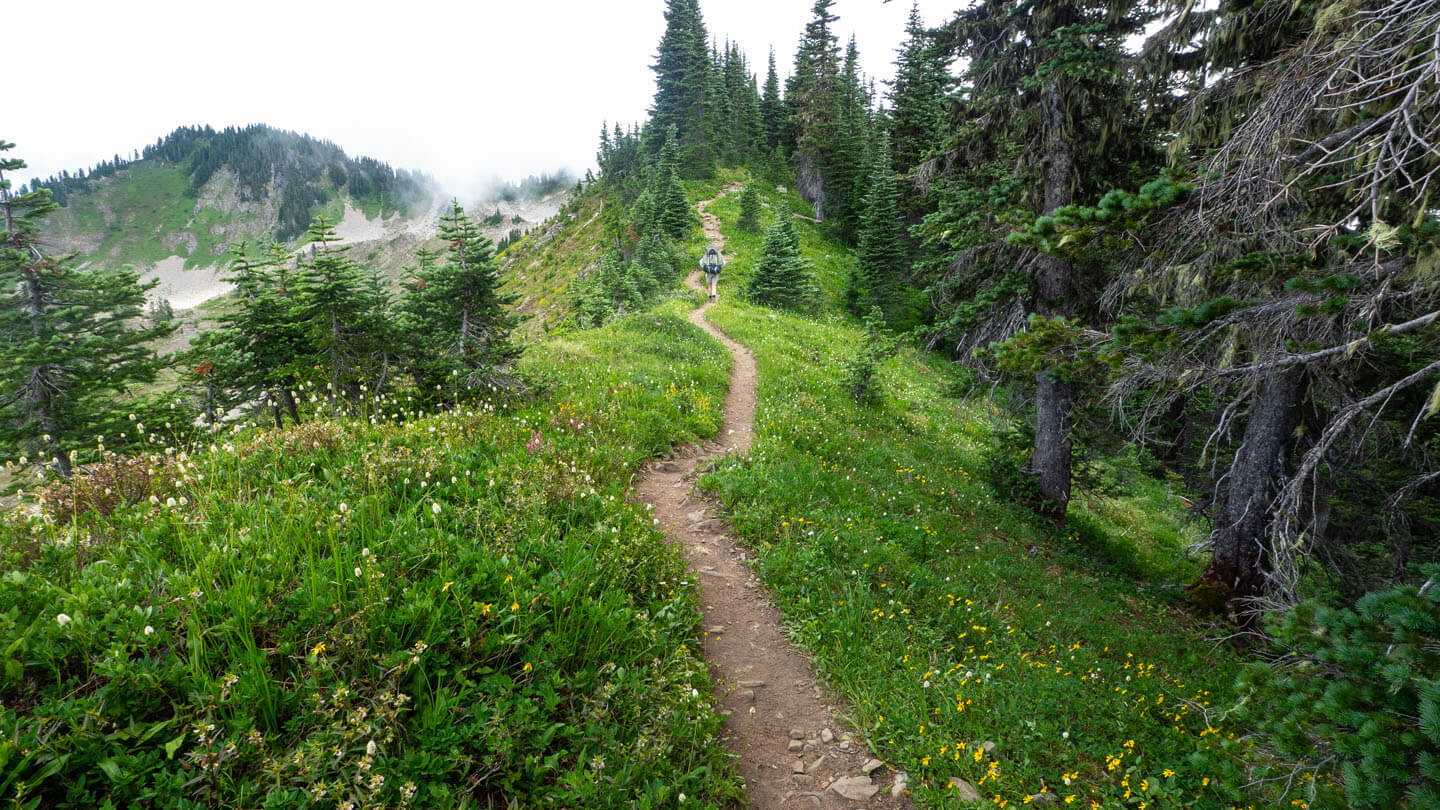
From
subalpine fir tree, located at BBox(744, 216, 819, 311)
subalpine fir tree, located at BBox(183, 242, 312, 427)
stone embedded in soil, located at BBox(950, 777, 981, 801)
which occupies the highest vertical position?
subalpine fir tree, located at BBox(744, 216, 819, 311)

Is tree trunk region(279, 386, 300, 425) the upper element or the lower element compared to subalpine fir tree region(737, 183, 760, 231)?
lower

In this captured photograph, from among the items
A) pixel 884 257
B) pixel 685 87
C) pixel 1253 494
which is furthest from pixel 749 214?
pixel 1253 494

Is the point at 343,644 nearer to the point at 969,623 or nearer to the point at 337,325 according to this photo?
the point at 969,623

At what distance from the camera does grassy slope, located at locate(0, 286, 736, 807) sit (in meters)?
2.70

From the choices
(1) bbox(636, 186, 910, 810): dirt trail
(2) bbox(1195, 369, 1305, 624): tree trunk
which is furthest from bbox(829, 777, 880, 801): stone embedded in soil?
(2) bbox(1195, 369, 1305, 624): tree trunk

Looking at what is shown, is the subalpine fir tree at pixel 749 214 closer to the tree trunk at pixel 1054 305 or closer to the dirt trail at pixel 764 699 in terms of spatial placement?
the tree trunk at pixel 1054 305

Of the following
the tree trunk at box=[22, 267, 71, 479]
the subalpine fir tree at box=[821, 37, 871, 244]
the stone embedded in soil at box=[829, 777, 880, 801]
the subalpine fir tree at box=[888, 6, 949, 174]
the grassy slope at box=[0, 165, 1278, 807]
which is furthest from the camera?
the subalpine fir tree at box=[821, 37, 871, 244]

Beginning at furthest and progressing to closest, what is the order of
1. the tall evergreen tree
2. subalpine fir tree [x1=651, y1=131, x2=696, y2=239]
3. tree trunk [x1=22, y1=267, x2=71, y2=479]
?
subalpine fir tree [x1=651, y1=131, x2=696, y2=239] → tree trunk [x1=22, y1=267, x2=71, y2=479] → the tall evergreen tree

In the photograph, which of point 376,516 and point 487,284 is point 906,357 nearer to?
point 487,284

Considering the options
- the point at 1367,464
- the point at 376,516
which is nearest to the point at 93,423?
the point at 376,516

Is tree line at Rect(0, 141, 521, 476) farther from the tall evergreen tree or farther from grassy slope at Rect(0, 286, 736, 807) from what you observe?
the tall evergreen tree

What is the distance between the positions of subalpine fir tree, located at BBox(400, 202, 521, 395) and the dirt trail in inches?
162

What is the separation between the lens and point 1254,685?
333cm

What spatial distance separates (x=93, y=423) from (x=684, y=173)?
50.3 metres
